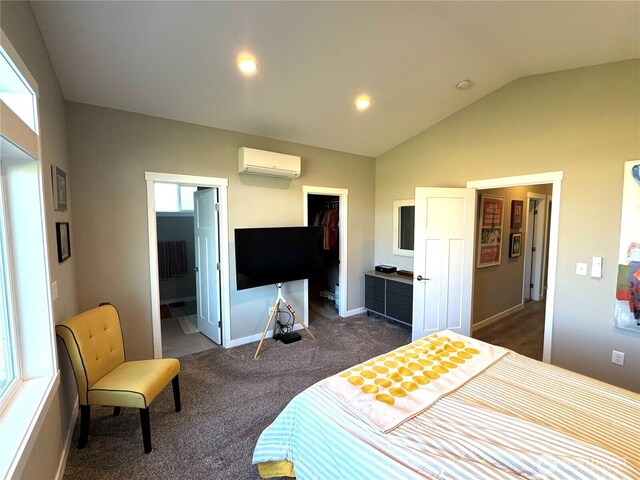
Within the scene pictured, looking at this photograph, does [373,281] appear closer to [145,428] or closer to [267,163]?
[267,163]

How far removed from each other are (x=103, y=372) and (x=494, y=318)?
4716 mm

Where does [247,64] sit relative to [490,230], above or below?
above

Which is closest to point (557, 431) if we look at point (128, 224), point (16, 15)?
point (16, 15)

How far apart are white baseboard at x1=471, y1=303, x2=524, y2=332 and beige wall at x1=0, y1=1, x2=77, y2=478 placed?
14.0ft

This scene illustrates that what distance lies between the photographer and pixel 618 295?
8.20 ft

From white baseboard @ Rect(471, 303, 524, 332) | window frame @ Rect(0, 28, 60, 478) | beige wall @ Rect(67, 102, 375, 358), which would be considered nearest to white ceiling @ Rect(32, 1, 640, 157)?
beige wall @ Rect(67, 102, 375, 358)

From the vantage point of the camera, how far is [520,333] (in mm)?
3908

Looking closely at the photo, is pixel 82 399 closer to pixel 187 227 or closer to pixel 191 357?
pixel 191 357

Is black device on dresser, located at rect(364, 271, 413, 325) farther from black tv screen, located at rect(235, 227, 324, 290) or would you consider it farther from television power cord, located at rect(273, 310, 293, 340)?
television power cord, located at rect(273, 310, 293, 340)

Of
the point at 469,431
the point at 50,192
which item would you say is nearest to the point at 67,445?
the point at 50,192

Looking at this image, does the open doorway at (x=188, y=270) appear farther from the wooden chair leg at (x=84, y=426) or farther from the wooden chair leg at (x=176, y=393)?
the wooden chair leg at (x=84, y=426)

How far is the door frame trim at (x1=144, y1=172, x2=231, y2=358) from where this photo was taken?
115 inches

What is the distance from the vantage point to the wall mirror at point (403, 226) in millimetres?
4230

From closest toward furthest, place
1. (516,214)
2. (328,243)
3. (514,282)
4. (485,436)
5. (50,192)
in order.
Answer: (485,436) < (50,192) < (516,214) < (514,282) < (328,243)
